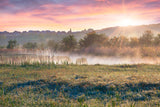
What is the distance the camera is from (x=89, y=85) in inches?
284

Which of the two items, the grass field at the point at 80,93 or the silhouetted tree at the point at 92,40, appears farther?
the silhouetted tree at the point at 92,40

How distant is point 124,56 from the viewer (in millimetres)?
20641

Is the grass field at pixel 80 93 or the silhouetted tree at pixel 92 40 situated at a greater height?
the silhouetted tree at pixel 92 40

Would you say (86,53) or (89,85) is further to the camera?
(86,53)

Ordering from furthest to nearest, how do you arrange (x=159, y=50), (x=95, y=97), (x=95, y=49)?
1. (x=95, y=49)
2. (x=159, y=50)
3. (x=95, y=97)

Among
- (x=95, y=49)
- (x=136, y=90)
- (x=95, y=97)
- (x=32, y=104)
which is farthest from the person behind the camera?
(x=95, y=49)

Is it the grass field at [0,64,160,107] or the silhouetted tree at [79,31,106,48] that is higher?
Answer: the silhouetted tree at [79,31,106,48]

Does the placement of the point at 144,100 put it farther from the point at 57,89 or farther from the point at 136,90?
the point at 57,89

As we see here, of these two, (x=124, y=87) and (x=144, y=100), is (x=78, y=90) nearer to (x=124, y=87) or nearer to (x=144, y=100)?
(x=124, y=87)

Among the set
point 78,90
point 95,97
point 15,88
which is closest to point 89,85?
point 78,90

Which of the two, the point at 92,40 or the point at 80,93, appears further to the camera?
the point at 92,40

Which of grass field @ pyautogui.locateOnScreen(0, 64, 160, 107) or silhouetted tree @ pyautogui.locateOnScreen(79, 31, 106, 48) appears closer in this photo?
grass field @ pyautogui.locateOnScreen(0, 64, 160, 107)

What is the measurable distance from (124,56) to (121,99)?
1529 cm

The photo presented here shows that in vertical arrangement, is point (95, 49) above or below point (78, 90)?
above
